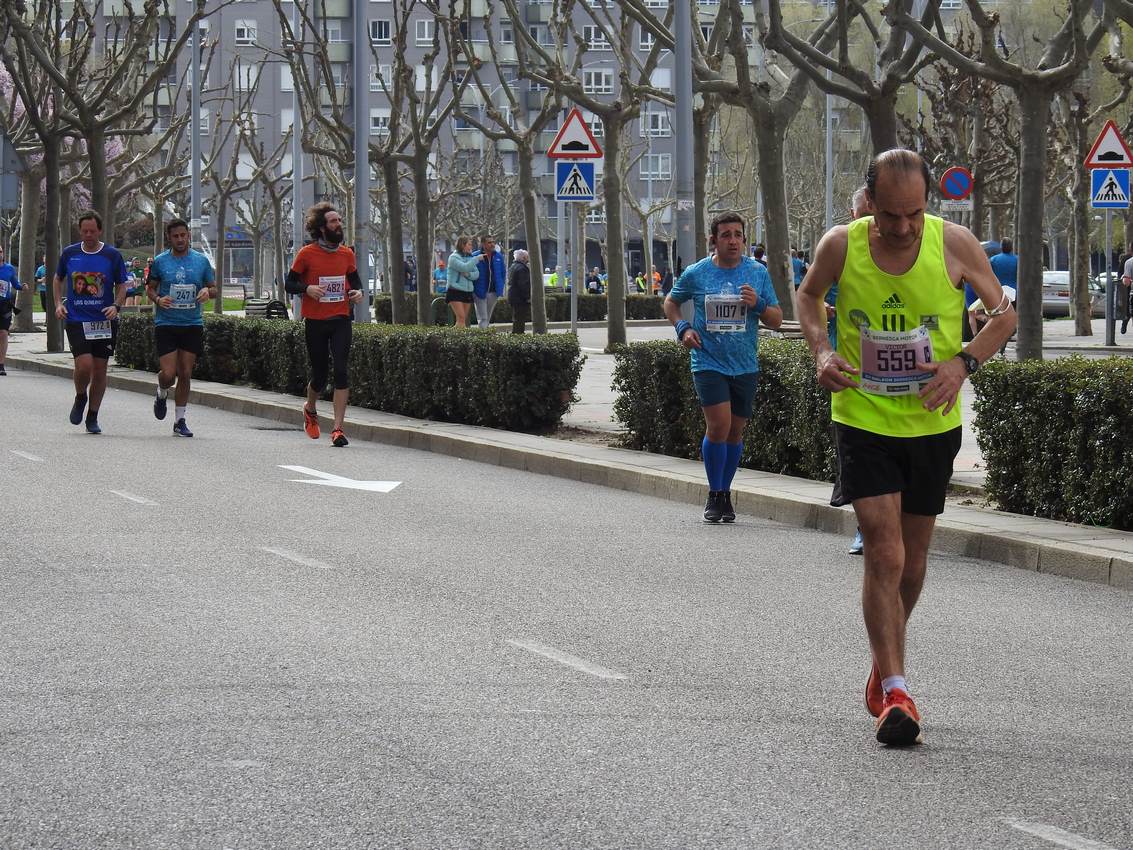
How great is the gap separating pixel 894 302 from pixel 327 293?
1083cm

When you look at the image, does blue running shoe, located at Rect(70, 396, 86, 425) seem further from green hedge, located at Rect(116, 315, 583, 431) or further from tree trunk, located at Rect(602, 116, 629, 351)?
tree trunk, located at Rect(602, 116, 629, 351)

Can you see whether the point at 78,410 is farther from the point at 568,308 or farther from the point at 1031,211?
the point at 568,308

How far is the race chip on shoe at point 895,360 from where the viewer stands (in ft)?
20.0

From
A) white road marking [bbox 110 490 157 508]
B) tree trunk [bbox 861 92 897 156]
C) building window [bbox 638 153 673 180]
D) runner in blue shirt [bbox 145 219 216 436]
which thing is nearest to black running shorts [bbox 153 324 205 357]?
runner in blue shirt [bbox 145 219 216 436]

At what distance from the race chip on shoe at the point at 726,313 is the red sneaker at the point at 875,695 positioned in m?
5.69

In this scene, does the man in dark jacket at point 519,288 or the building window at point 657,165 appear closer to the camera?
the man in dark jacket at point 519,288

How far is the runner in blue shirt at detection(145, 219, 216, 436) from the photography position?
58.5 feet

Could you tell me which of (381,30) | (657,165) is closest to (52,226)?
(381,30)

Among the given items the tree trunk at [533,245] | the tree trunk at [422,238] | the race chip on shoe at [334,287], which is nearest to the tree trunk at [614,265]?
the tree trunk at [533,245]

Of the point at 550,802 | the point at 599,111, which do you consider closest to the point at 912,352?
the point at 550,802

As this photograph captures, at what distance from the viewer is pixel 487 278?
34.9m

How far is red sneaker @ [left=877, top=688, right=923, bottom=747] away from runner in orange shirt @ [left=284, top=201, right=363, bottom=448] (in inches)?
428

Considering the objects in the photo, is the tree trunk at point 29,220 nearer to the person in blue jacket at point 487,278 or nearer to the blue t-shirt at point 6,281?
the person in blue jacket at point 487,278

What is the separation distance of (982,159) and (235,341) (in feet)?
51.4
